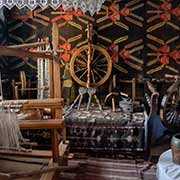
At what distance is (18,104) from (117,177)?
1524 mm

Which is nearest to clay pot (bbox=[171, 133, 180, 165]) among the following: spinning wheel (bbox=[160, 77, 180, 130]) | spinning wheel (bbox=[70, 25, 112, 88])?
spinning wheel (bbox=[160, 77, 180, 130])

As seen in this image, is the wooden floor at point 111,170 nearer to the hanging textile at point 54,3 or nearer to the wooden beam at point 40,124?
the wooden beam at point 40,124

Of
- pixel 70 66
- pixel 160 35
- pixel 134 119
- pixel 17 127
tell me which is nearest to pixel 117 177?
pixel 134 119

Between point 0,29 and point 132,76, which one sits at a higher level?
point 0,29

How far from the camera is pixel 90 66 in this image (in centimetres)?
425

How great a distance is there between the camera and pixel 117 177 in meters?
3.21

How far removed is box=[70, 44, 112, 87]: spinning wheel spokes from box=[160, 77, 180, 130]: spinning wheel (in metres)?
0.99

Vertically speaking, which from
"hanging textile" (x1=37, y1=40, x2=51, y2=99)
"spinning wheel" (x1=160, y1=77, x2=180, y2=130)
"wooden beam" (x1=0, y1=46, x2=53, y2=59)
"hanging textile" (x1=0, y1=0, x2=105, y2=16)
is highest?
"hanging textile" (x1=0, y1=0, x2=105, y2=16)

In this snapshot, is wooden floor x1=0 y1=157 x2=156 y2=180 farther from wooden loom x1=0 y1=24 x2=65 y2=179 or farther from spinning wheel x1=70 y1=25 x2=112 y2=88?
spinning wheel x1=70 y1=25 x2=112 y2=88

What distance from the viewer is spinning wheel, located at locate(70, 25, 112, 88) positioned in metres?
4.25

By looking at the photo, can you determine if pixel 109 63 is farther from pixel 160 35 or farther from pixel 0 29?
pixel 0 29

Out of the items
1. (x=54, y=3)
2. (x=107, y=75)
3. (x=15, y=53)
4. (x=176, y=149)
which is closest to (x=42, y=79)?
(x=107, y=75)

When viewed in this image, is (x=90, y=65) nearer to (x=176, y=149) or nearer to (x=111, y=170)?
(x=111, y=170)

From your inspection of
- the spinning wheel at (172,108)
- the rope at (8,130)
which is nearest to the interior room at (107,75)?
the spinning wheel at (172,108)
